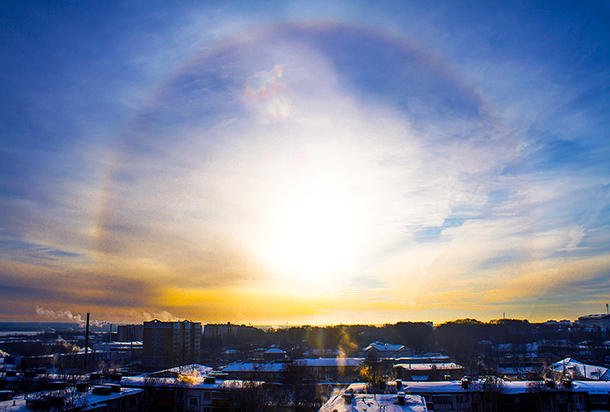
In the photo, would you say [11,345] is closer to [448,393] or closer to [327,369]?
[327,369]

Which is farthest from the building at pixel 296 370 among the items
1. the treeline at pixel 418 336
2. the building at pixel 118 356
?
the treeline at pixel 418 336

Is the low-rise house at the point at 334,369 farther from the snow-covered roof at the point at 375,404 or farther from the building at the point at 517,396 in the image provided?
the snow-covered roof at the point at 375,404

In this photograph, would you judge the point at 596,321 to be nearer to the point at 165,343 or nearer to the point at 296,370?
the point at 296,370

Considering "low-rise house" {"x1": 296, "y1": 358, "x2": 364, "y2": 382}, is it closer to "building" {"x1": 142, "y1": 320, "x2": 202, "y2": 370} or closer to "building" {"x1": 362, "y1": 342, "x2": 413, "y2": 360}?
"building" {"x1": 362, "y1": 342, "x2": 413, "y2": 360}

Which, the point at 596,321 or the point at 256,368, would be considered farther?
the point at 596,321

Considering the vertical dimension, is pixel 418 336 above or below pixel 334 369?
below

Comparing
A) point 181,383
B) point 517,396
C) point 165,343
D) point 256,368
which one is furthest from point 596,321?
point 181,383

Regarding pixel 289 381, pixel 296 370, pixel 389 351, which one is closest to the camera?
pixel 289 381

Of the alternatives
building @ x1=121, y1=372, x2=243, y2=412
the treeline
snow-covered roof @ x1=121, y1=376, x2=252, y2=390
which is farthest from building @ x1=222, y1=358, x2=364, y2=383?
the treeline
